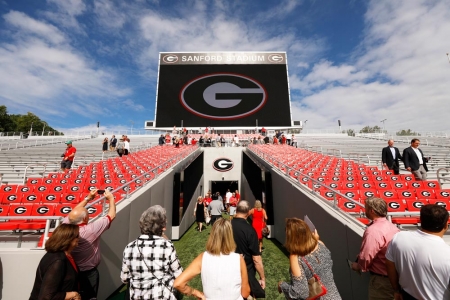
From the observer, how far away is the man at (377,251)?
7.40ft

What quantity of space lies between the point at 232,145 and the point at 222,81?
49.5ft

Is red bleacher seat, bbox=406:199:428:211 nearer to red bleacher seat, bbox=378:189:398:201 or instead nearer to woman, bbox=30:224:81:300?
red bleacher seat, bbox=378:189:398:201

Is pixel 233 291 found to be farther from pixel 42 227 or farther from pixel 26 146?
pixel 26 146

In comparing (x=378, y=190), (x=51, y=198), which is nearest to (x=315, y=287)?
(x=378, y=190)

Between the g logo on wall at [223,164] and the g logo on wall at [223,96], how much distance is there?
11919 millimetres

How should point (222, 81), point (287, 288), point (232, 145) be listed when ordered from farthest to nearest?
point (222, 81), point (232, 145), point (287, 288)

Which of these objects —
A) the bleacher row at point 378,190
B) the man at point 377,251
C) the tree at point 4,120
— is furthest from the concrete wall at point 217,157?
the tree at point 4,120

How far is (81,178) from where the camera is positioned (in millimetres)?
7250

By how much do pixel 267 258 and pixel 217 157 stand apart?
11.8 m

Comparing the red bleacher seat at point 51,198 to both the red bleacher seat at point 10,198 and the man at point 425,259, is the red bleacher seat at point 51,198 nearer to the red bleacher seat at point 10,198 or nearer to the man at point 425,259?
the red bleacher seat at point 10,198

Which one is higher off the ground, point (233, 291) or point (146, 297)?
point (233, 291)

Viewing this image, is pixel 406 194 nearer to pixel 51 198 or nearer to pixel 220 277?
pixel 220 277

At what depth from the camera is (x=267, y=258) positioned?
6078 millimetres

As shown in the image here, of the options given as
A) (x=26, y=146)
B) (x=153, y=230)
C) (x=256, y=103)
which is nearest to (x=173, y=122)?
(x=256, y=103)
